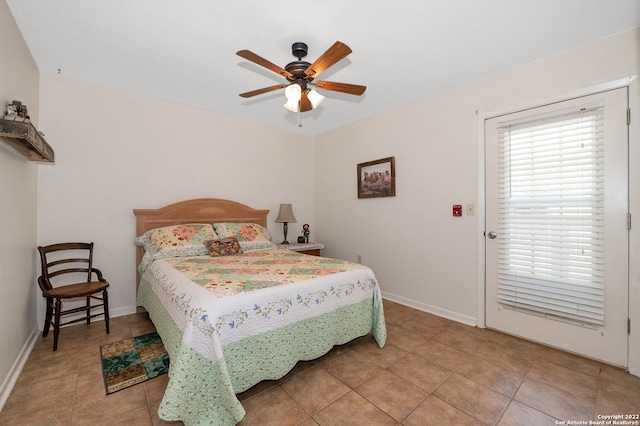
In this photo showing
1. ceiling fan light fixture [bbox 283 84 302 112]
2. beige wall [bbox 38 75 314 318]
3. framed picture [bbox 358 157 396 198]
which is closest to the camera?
ceiling fan light fixture [bbox 283 84 302 112]

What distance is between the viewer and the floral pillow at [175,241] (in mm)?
2801

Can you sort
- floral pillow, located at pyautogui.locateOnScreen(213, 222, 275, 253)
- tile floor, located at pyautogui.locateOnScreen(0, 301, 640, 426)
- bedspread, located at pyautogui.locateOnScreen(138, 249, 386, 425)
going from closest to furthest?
bedspread, located at pyautogui.locateOnScreen(138, 249, 386, 425) < tile floor, located at pyautogui.locateOnScreen(0, 301, 640, 426) < floral pillow, located at pyautogui.locateOnScreen(213, 222, 275, 253)

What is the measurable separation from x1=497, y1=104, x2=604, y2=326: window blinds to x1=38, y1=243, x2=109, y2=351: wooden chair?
150 inches

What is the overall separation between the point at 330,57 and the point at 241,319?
174 cm

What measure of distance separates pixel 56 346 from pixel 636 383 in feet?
14.3

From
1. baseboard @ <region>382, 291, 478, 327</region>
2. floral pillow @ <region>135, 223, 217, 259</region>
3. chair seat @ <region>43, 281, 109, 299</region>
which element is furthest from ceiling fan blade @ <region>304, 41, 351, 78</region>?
baseboard @ <region>382, 291, 478, 327</region>

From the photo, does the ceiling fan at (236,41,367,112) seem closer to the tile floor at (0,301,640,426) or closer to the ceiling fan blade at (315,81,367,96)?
the ceiling fan blade at (315,81,367,96)

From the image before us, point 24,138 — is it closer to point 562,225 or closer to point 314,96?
point 314,96

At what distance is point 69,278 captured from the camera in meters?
2.78

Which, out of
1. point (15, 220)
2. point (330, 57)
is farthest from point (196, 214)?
point (330, 57)

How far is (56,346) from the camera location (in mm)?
2260

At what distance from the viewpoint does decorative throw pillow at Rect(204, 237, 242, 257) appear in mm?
2924

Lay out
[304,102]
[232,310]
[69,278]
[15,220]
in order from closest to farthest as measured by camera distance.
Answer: [232,310]
[15,220]
[304,102]
[69,278]

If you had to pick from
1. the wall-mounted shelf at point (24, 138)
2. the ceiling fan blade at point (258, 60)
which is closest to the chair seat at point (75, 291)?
the wall-mounted shelf at point (24, 138)
